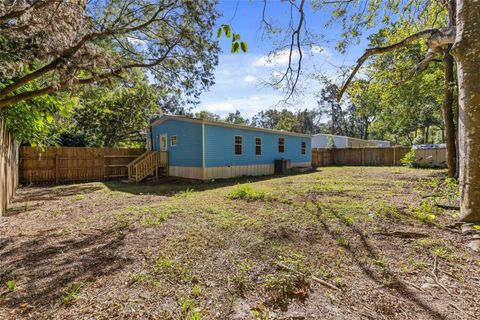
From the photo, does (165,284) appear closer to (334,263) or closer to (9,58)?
(334,263)

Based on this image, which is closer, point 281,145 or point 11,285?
point 11,285

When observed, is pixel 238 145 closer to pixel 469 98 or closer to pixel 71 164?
pixel 71 164

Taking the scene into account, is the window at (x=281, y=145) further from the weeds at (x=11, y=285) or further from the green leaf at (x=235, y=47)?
the weeds at (x=11, y=285)

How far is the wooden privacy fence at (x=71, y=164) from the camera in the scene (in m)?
10.0

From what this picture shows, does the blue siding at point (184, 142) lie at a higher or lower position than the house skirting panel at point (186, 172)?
higher

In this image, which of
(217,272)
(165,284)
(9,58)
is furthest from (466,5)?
(9,58)

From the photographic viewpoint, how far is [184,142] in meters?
11.8

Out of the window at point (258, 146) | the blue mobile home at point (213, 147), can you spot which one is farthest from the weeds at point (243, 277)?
the window at point (258, 146)

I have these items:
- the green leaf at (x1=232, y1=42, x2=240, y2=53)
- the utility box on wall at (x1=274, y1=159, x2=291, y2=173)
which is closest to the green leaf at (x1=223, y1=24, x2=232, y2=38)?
the green leaf at (x1=232, y1=42, x2=240, y2=53)

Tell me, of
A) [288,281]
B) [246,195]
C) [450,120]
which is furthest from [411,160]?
[288,281]

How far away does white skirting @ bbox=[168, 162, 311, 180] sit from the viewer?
36.4 feet

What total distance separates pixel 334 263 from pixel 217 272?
4.69 ft

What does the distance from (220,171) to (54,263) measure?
29.4 ft

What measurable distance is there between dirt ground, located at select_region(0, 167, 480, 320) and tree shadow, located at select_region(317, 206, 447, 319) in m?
0.01
